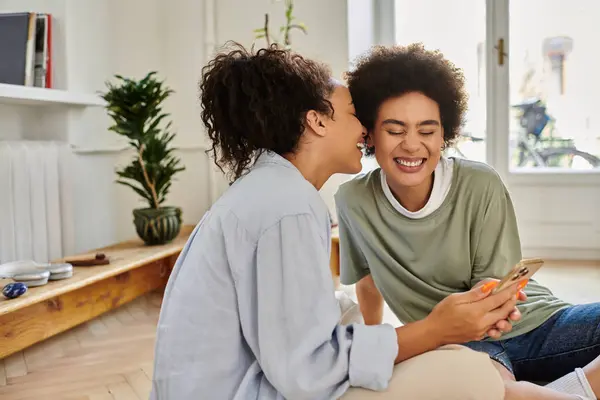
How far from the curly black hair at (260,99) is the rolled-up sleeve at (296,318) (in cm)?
21

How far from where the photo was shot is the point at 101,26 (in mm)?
3701

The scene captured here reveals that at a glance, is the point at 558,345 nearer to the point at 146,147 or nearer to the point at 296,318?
the point at 296,318

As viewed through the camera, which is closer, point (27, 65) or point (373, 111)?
point (373, 111)

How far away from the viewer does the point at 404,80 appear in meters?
1.60

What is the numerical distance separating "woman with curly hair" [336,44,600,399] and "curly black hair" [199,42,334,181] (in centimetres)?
36

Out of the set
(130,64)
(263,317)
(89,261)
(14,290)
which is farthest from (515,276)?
(130,64)

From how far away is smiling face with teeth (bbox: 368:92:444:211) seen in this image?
1.58 m

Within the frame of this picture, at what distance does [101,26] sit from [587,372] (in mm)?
3090

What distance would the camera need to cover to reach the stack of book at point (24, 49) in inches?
120

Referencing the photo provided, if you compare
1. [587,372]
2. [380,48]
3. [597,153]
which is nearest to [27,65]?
[380,48]

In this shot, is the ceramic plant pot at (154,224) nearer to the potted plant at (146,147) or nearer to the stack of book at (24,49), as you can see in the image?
the potted plant at (146,147)

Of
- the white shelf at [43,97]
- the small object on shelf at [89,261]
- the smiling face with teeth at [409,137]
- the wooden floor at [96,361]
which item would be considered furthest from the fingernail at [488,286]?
the white shelf at [43,97]

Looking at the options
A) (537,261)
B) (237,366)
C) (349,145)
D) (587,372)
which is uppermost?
(349,145)

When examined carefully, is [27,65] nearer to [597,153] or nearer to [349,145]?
[349,145]
